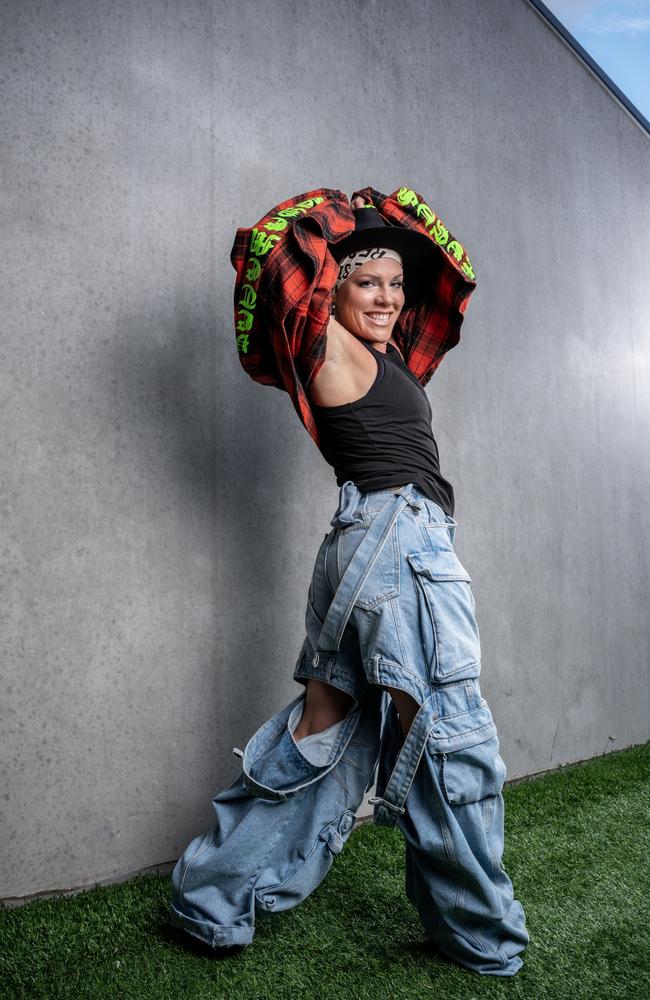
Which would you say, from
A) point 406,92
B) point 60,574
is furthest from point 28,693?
point 406,92

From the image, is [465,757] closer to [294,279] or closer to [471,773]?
[471,773]

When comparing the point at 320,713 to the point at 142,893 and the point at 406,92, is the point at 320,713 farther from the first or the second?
the point at 406,92

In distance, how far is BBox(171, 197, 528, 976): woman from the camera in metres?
1.45

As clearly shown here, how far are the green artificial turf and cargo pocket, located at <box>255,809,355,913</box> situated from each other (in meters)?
0.11

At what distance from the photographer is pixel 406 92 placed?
108 inches

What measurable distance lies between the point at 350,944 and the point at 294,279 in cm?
129

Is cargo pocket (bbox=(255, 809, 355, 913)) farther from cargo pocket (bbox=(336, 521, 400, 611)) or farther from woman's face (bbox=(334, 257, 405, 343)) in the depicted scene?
woman's face (bbox=(334, 257, 405, 343))

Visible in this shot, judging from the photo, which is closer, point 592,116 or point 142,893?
point 142,893

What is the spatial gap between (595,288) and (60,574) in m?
2.83

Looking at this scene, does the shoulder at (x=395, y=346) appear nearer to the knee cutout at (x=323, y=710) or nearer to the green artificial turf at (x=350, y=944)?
the knee cutout at (x=323, y=710)

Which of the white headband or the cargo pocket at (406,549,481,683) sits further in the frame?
the white headband

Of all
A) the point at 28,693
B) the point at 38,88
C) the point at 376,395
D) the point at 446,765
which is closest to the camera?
the point at 446,765

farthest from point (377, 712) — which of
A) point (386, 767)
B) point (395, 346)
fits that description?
point (395, 346)

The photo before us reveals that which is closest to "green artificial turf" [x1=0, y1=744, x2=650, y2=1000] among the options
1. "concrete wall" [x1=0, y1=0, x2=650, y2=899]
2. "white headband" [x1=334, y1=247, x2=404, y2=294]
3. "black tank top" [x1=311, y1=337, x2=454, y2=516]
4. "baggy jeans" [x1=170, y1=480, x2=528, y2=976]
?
"baggy jeans" [x1=170, y1=480, x2=528, y2=976]
